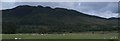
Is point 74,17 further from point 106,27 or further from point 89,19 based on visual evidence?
point 106,27

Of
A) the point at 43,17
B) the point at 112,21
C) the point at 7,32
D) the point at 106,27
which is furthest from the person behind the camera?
the point at 43,17

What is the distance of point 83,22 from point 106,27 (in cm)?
3563

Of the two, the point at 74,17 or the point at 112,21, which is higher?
the point at 112,21

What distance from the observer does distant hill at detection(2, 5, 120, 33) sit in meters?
97.1

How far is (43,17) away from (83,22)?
2141 centimetres

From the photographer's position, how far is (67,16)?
6009 inches

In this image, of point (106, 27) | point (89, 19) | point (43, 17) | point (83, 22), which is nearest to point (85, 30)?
point (106, 27)

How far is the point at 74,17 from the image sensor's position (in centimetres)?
14338

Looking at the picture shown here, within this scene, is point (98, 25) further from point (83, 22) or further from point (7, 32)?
point (7, 32)

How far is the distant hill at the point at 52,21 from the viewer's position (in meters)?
97.1

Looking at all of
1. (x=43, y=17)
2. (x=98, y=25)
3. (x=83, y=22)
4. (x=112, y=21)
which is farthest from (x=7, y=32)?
(x=43, y=17)

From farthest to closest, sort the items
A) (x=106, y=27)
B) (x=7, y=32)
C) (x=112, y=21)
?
(x=106, y=27)
(x=112, y=21)
(x=7, y=32)

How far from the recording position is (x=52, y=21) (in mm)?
141875

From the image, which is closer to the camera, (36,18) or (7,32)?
(7,32)
